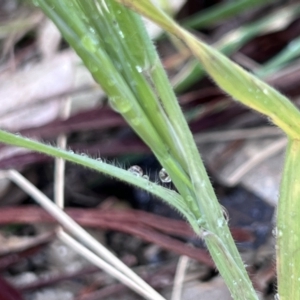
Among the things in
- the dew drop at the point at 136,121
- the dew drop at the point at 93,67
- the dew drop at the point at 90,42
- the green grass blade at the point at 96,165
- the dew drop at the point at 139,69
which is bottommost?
the green grass blade at the point at 96,165

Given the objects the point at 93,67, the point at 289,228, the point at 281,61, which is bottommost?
the point at 289,228

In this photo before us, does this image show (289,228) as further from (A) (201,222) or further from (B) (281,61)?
(B) (281,61)

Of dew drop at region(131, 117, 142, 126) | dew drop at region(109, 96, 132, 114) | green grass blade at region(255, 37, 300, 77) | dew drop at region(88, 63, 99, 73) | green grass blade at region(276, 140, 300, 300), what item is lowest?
green grass blade at region(276, 140, 300, 300)

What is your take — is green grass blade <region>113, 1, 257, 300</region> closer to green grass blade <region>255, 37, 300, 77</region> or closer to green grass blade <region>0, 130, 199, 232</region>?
green grass blade <region>0, 130, 199, 232</region>

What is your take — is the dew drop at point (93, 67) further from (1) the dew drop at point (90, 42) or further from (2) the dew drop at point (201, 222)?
(2) the dew drop at point (201, 222)

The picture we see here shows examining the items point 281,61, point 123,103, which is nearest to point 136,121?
point 123,103

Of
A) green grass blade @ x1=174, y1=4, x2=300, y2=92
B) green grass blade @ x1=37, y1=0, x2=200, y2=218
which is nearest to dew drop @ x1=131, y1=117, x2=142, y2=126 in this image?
green grass blade @ x1=37, y1=0, x2=200, y2=218

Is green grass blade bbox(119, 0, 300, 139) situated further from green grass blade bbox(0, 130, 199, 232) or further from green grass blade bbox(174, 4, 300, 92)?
green grass blade bbox(174, 4, 300, 92)

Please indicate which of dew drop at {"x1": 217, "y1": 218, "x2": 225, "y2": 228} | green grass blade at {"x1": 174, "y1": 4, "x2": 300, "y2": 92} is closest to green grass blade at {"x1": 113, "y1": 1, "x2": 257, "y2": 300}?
dew drop at {"x1": 217, "y1": 218, "x2": 225, "y2": 228}

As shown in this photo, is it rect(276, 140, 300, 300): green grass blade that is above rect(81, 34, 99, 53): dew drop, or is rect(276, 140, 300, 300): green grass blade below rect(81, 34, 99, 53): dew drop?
below

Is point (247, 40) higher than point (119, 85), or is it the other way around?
point (247, 40)

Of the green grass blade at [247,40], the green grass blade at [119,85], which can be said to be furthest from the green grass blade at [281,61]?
the green grass blade at [119,85]

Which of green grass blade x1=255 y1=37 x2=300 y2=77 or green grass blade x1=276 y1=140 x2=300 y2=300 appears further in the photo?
green grass blade x1=255 y1=37 x2=300 y2=77
